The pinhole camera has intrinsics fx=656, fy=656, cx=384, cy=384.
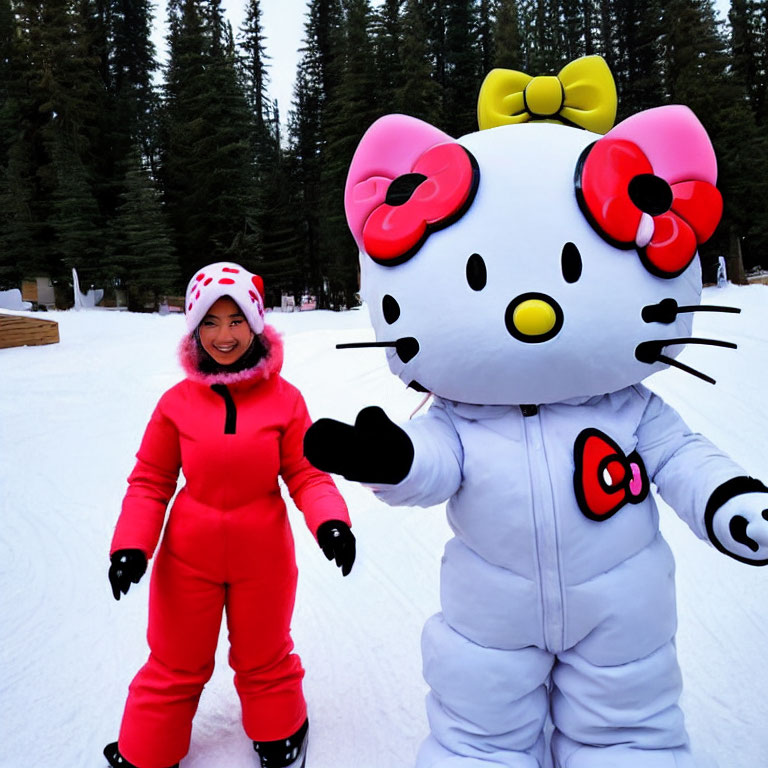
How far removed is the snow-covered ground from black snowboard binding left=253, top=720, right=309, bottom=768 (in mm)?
82

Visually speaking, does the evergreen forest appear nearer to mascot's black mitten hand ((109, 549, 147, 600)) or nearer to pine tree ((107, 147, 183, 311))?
pine tree ((107, 147, 183, 311))

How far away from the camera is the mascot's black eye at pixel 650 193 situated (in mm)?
1488

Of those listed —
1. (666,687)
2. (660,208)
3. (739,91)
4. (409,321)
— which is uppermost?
(739,91)

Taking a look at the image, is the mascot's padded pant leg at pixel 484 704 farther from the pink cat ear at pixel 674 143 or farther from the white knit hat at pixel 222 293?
the pink cat ear at pixel 674 143

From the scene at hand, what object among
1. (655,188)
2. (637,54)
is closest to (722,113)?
(637,54)

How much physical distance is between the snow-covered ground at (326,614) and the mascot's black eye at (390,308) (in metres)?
1.30

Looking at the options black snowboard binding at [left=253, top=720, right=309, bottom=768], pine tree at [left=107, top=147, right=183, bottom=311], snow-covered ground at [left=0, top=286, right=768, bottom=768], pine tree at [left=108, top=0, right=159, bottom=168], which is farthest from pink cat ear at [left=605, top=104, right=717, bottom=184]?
pine tree at [left=108, top=0, right=159, bottom=168]

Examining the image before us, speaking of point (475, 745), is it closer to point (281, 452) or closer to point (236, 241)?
point (281, 452)

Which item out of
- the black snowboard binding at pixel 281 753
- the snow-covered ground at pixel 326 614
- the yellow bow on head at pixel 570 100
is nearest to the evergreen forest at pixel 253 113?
the snow-covered ground at pixel 326 614

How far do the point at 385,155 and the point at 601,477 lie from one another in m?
0.98

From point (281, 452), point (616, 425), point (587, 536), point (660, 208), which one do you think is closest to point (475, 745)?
point (587, 536)

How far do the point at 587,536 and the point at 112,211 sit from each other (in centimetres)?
2514

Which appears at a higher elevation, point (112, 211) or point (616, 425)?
point (112, 211)

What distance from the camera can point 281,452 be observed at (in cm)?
207
